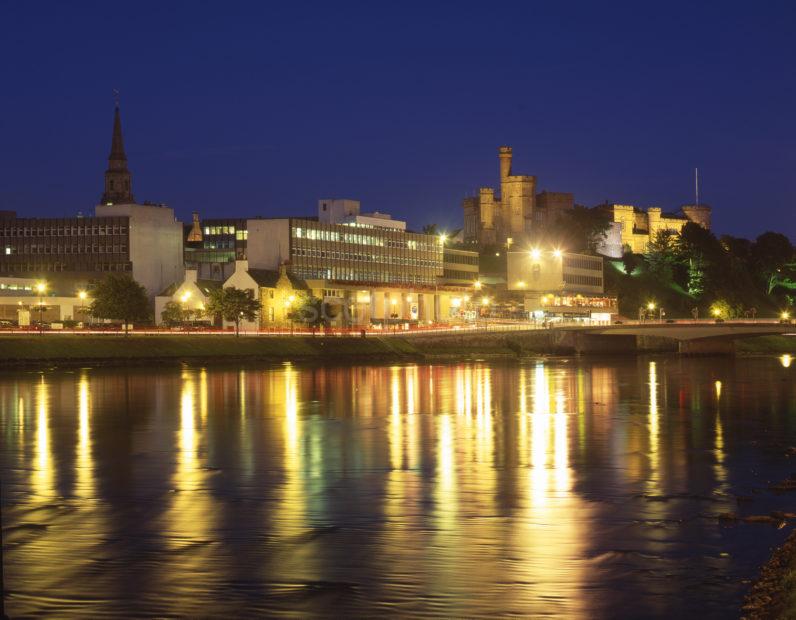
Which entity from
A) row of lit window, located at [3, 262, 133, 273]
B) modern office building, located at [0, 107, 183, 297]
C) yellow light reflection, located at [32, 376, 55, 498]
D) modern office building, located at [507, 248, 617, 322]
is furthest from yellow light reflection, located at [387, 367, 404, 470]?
modern office building, located at [507, 248, 617, 322]

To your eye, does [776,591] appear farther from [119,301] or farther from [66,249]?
[66,249]

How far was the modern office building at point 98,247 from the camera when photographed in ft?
548

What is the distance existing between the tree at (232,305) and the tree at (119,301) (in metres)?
8.53

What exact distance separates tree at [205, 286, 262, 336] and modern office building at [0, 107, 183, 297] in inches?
1544

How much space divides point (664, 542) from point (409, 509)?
6.36m

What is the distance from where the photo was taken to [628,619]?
57.6 ft

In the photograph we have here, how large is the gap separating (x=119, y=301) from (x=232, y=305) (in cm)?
1259

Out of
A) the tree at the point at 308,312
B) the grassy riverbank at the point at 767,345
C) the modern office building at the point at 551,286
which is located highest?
the modern office building at the point at 551,286

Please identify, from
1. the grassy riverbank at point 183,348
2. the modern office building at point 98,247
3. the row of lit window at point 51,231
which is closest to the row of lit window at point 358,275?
the modern office building at point 98,247

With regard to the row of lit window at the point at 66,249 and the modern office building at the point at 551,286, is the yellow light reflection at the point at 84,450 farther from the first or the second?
the modern office building at the point at 551,286

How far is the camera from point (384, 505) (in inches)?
1072

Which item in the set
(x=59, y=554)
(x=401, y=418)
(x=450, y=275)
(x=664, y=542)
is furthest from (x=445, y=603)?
(x=450, y=275)

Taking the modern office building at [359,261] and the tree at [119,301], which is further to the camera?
the modern office building at [359,261]

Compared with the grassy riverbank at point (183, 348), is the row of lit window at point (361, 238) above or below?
above
